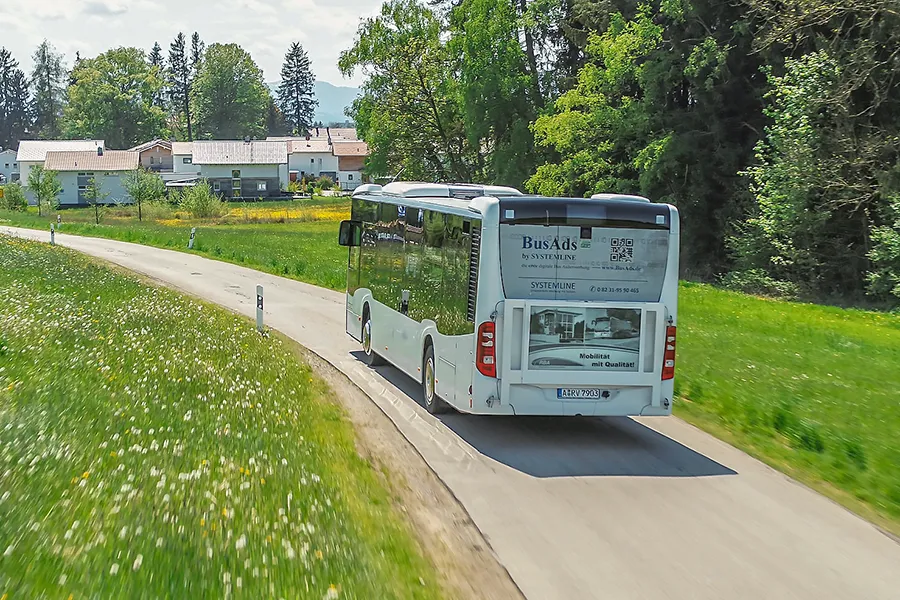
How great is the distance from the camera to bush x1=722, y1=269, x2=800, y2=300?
3494 centimetres

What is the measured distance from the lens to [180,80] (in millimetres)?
169375

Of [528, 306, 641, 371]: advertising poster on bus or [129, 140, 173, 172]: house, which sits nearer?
[528, 306, 641, 371]: advertising poster on bus

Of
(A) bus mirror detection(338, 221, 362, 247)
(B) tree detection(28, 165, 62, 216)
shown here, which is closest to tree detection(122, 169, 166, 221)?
(B) tree detection(28, 165, 62, 216)

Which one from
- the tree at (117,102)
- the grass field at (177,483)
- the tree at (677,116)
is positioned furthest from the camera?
the tree at (117,102)

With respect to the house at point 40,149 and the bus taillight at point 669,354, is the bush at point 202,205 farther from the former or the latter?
the bus taillight at point 669,354

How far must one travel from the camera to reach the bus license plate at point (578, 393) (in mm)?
12117

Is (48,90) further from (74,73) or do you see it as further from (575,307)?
(575,307)

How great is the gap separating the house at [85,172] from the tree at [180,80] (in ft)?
178

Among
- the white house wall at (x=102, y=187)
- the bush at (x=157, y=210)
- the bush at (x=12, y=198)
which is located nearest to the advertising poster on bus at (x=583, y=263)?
the bush at (x=157, y=210)

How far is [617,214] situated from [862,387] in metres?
6.11

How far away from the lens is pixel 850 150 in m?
30.6

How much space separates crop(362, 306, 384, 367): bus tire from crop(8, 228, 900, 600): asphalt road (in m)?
2.77

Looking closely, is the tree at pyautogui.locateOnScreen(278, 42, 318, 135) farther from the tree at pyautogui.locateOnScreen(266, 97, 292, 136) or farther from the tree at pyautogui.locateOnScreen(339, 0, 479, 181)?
the tree at pyautogui.locateOnScreen(339, 0, 479, 181)

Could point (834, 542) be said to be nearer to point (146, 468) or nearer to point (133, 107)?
point (146, 468)
